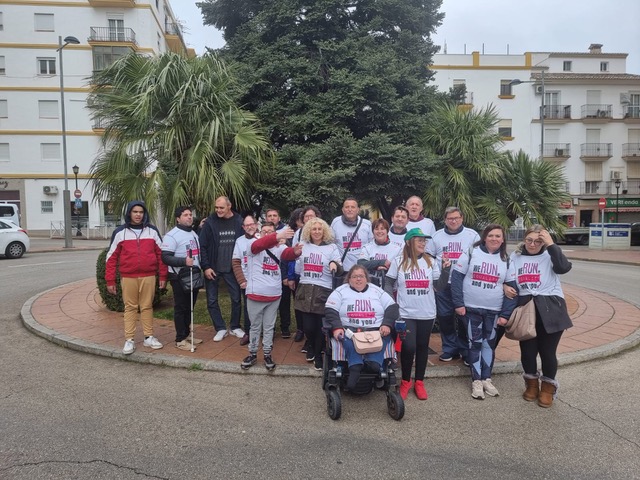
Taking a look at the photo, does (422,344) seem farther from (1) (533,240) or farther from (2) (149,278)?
(2) (149,278)

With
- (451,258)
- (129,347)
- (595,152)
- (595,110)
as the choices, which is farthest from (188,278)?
(595,110)

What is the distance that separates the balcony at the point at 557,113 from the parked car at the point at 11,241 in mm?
40169

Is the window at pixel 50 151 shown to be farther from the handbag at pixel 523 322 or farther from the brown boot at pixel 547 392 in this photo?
the brown boot at pixel 547 392

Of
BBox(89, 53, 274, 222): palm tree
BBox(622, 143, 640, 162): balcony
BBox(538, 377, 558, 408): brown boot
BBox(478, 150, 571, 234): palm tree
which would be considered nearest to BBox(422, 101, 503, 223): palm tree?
BBox(478, 150, 571, 234): palm tree

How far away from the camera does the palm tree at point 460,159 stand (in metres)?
7.90

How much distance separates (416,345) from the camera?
4.31 metres

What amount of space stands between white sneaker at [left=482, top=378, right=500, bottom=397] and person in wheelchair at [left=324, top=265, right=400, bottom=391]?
49.0 inches

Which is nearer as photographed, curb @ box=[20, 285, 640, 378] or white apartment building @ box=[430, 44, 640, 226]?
curb @ box=[20, 285, 640, 378]

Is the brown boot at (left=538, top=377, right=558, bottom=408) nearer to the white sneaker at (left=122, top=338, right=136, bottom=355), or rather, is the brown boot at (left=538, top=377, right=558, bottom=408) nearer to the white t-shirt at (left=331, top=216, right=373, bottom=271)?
the white t-shirt at (left=331, top=216, right=373, bottom=271)

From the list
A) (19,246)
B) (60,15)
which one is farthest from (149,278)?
(60,15)

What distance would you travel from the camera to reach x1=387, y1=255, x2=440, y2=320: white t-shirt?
4.25m

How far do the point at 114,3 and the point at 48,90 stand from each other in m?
7.92

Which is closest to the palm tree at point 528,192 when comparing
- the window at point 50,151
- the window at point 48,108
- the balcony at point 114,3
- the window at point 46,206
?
the balcony at point 114,3

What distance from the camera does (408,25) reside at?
8.91 metres
